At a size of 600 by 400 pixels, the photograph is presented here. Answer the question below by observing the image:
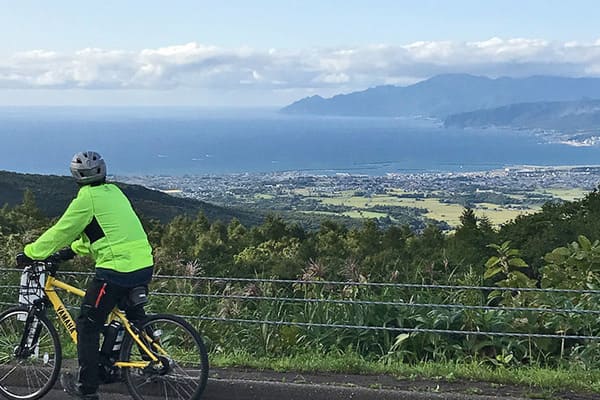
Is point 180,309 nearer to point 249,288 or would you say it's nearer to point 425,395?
point 249,288

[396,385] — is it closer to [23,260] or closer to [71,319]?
[71,319]

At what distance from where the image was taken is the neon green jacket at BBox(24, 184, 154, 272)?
14.6 ft

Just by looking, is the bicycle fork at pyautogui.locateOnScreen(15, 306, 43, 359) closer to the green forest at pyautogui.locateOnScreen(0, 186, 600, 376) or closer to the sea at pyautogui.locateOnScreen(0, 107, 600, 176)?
the green forest at pyautogui.locateOnScreen(0, 186, 600, 376)

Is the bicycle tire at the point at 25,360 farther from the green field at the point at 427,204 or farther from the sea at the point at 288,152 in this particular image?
the sea at the point at 288,152

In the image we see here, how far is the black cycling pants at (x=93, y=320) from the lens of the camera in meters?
4.56

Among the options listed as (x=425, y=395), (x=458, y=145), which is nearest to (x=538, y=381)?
(x=425, y=395)

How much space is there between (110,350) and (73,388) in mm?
339

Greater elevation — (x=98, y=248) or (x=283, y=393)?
(x=98, y=248)

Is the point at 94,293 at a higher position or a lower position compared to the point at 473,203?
higher

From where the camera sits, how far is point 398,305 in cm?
570

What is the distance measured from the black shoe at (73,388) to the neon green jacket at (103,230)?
85cm

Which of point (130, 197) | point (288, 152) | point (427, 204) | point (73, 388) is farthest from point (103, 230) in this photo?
point (288, 152)

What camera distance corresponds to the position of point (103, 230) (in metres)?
4.46

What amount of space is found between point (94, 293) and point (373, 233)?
61.6 ft
